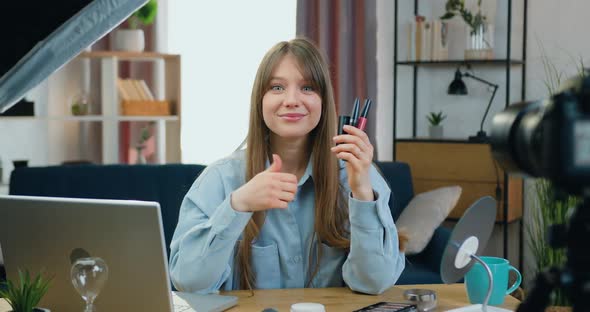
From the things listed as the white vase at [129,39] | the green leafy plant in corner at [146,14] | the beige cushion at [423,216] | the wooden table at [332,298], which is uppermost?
the green leafy plant in corner at [146,14]

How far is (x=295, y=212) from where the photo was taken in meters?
1.75

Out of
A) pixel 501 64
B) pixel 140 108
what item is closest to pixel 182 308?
pixel 140 108

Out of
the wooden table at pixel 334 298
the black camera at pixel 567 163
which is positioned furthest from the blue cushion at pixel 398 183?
the black camera at pixel 567 163

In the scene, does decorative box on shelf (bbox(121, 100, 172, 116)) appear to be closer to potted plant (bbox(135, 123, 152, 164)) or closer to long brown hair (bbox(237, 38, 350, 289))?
potted plant (bbox(135, 123, 152, 164))

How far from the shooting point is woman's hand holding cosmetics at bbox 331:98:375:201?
148 cm

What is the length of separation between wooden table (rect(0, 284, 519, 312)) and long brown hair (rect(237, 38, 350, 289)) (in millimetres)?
152

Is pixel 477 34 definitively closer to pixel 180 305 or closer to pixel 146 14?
pixel 146 14

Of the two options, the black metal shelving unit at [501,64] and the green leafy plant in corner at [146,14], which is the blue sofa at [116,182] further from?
the black metal shelving unit at [501,64]

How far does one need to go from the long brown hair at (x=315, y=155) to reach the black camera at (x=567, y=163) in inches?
38.4

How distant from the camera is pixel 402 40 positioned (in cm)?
448

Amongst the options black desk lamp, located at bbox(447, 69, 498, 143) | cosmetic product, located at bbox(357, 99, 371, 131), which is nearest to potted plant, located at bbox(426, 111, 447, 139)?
black desk lamp, located at bbox(447, 69, 498, 143)

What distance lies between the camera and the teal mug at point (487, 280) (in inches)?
54.3

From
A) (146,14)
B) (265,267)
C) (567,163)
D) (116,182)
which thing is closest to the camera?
(567,163)

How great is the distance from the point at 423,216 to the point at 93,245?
2025 mm
